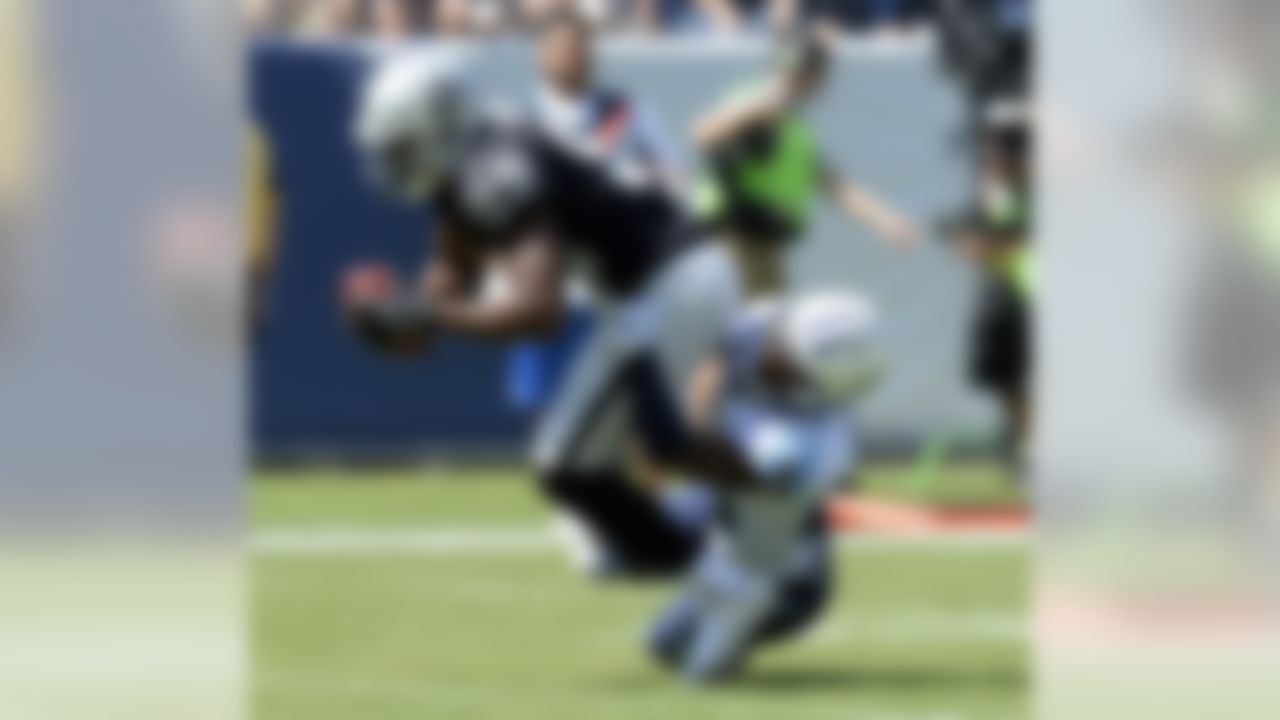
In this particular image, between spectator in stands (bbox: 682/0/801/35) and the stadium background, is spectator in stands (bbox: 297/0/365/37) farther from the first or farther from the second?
spectator in stands (bbox: 682/0/801/35)

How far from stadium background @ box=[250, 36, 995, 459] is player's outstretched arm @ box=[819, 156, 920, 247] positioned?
0.17ft

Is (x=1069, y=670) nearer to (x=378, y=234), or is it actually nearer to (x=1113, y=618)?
(x=1113, y=618)

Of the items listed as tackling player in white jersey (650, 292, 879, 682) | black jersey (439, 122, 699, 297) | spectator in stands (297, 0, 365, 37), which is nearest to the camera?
tackling player in white jersey (650, 292, 879, 682)

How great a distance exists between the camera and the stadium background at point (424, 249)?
1061 cm

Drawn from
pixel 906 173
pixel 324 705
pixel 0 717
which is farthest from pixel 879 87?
pixel 0 717

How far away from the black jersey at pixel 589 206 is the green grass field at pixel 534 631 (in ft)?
2.33

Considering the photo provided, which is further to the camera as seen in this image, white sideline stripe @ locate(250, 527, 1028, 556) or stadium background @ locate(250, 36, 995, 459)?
stadium background @ locate(250, 36, 995, 459)

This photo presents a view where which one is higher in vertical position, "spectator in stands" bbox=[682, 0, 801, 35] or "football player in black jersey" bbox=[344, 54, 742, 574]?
"spectator in stands" bbox=[682, 0, 801, 35]

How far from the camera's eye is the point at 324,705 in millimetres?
5582

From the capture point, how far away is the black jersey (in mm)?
6305

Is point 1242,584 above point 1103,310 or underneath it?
underneath

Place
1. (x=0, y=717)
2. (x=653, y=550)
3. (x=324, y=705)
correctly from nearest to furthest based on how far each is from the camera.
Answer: (x=0, y=717)
(x=324, y=705)
(x=653, y=550)

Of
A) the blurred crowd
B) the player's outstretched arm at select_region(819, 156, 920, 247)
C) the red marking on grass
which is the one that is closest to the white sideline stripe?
the red marking on grass

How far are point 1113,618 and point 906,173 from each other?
9510 millimetres
